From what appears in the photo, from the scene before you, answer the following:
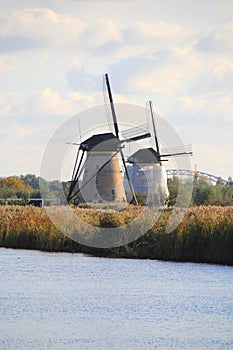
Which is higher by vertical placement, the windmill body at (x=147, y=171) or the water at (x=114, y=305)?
the windmill body at (x=147, y=171)

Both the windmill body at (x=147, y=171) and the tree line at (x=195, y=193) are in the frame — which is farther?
the windmill body at (x=147, y=171)

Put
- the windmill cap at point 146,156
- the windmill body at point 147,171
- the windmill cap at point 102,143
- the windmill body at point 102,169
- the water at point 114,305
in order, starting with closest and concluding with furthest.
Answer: the water at point 114,305 → the windmill body at point 102,169 → the windmill cap at point 102,143 → the windmill body at point 147,171 → the windmill cap at point 146,156

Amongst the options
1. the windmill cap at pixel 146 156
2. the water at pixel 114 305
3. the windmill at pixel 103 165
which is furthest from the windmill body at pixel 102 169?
the water at pixel 114 305

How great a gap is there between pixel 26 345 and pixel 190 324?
2.82 meters

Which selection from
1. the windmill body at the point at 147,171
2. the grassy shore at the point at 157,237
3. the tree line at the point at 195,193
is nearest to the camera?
the grassy shore at the point at 157,237

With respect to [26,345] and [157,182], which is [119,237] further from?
[157,182]

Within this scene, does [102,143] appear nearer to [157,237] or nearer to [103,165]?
[103,165]

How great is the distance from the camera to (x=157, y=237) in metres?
23.0

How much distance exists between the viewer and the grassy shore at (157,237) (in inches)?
846

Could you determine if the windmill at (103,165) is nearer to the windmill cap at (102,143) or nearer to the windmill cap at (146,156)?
the windmill cap at (102,143)

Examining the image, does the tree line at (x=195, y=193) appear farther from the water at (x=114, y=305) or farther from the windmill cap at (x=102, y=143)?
the water at (x=114, y=305)

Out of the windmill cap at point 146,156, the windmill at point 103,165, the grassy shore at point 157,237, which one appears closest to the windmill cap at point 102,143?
the windmill at point 103,165

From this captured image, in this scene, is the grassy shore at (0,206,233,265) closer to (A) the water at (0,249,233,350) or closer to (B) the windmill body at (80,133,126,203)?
(A) the water at (0,249,233,350)

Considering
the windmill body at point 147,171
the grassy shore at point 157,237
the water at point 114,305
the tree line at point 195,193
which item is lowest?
the water at point 114,305
